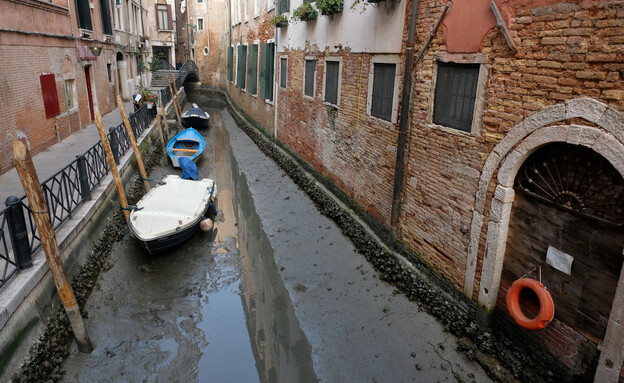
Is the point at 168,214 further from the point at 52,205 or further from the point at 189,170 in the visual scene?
the point at 189,170

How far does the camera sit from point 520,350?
426cm

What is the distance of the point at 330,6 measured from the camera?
26.6 ft

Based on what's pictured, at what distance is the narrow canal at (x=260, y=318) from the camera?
479 cm

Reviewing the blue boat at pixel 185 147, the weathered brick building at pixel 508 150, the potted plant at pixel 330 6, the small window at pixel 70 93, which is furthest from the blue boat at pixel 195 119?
the weathered brick building at pixel 508 150

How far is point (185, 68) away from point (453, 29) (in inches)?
1064

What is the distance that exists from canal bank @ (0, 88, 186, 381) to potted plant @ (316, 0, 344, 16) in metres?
5.30

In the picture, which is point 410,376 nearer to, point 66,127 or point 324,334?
point 324,334

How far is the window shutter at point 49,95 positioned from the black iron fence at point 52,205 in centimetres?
180

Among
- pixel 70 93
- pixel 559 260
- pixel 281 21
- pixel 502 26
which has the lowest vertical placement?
pixel 559 260

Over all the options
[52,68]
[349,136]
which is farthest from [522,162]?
[52,68]

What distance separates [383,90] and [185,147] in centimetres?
833

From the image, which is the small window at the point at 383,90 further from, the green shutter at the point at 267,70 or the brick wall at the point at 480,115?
the green shutter at the point at 267,70

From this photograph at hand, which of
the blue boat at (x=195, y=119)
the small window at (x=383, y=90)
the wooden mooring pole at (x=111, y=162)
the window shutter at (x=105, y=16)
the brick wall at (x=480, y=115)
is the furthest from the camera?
the blue boat at (x=195, y=119)

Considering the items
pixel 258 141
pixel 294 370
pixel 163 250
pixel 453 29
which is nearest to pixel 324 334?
pixel 294 370
